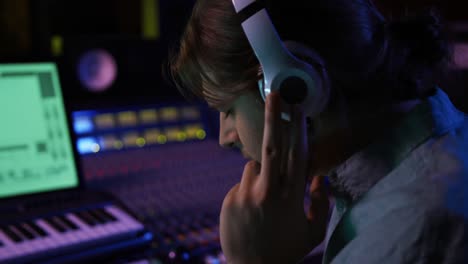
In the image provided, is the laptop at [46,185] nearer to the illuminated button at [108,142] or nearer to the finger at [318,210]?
the illuminated button at [108,142]

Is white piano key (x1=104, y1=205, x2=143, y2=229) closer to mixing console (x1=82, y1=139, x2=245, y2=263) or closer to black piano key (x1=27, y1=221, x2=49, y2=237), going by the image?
mixing console (x1=82, y1=139, x2=245, y2=263)

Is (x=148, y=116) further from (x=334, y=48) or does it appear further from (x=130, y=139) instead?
(x=334, y=48)

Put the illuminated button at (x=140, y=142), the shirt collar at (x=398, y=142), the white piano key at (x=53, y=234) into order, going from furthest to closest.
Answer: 1. the illuminated button at (x=140, y=142)
2. the white piano key at (x=53, y=234)
3. the shirt collar at (x=398, y=142)

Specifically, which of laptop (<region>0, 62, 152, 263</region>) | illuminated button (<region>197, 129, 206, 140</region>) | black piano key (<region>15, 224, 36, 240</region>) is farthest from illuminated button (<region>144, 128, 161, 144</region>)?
black piano key (<region>15, 224, 36, 240</region>)

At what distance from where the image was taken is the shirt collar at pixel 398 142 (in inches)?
28.1

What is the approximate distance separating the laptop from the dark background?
6 cm

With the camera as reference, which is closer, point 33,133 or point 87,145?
point 33,133

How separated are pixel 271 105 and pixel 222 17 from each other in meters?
0.14

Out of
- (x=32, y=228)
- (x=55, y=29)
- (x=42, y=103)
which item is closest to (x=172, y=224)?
(x=32, y=228)

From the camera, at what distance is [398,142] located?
0.72 metres

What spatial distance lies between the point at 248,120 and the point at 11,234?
22.8 inches

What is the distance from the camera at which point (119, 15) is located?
6.95 feet

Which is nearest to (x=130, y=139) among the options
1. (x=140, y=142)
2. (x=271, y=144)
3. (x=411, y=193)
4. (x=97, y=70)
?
(x=140, y=142)

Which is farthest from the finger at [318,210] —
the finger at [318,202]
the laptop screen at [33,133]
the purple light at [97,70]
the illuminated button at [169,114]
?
the purple light at [97,70]
